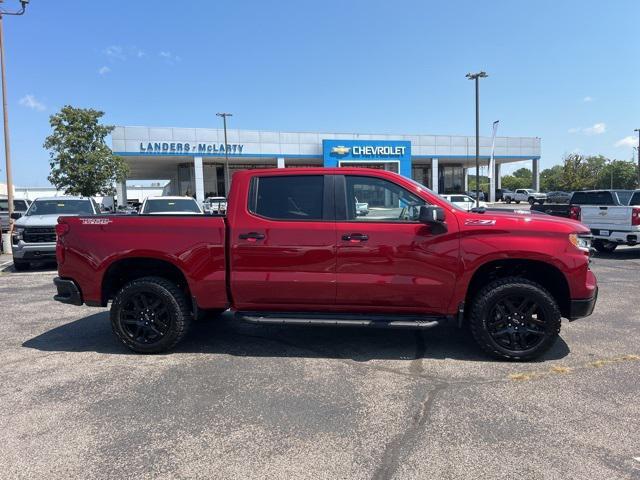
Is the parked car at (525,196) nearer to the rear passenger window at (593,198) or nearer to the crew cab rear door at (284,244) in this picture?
the rear passenger window at (593,198)

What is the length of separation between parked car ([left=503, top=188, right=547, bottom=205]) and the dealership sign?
3181cm

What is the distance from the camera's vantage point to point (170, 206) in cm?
1398

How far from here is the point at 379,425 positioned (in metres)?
3.43

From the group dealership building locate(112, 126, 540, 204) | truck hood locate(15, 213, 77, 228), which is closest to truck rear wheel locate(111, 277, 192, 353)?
truck hood locate(15, 213, 77, 228)

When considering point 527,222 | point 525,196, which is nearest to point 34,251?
Result: point 527,222

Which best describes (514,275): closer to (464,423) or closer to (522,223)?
(522,223)

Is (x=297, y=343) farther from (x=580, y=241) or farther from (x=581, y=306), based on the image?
(x=580, y=241)

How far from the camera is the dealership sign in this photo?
38750 mm

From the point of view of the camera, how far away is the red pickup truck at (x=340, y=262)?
453 centimetres

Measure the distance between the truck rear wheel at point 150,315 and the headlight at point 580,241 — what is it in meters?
3.99

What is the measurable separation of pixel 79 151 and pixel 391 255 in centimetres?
2621

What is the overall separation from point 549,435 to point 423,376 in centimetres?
125

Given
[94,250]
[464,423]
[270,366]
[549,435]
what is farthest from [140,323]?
[549,435]

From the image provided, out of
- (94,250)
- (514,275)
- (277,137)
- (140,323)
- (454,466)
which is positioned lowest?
(454,466)
